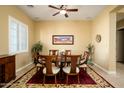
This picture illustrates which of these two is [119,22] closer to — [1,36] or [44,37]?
[44,37]

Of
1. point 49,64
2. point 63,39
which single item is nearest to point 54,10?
point 63,39

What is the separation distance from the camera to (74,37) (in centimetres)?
938

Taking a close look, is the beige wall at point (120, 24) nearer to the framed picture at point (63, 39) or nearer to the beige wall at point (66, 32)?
the beige wall at point (66, 32)

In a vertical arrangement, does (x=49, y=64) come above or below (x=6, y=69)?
A: above

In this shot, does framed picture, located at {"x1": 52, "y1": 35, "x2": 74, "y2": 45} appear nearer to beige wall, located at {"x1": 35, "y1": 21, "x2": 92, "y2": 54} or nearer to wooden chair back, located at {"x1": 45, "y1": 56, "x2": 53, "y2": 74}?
beige wall, located at {"x1": 35, "y1": 21, "x2": 92, "y2": 54}

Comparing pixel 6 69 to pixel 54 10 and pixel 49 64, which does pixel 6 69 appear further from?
pixel 54 10

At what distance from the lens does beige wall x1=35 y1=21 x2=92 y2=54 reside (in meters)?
9.33

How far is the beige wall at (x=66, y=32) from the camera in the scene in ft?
30.6

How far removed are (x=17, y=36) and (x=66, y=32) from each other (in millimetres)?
3518

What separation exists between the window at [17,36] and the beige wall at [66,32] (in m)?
1.70

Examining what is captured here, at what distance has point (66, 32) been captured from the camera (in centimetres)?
934

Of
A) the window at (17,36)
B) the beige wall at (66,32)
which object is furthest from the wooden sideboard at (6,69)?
the beige wall at (66,32)

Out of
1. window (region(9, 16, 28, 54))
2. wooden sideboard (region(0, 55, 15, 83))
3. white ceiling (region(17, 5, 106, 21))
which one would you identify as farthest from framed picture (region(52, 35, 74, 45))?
wooden sideboard (region(0, 55, 15, 83))
